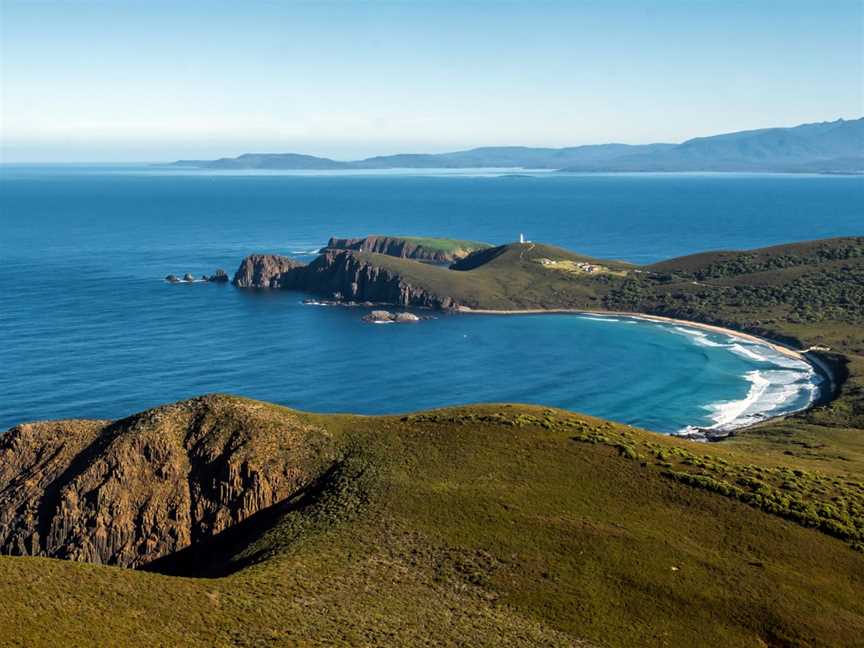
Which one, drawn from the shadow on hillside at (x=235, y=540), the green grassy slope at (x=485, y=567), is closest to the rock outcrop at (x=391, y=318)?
the green grassy slope at (x=485, y=567)

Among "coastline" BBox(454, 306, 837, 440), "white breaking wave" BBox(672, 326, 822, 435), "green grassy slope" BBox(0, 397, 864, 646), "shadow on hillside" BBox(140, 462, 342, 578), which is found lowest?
"white breaking wave" BBox(672, 326, 822, 435)

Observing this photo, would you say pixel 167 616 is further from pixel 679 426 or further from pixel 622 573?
pixel 679 426

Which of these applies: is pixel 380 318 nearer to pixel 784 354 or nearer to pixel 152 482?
pixel 784 354

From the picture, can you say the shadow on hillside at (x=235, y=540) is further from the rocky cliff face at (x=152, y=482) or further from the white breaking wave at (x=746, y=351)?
the white breaking wave at (x=746, y=351)

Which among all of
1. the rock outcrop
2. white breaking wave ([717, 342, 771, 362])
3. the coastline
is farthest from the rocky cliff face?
the rock outcrop

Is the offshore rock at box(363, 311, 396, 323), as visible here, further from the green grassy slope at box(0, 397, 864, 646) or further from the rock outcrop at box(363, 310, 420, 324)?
the green grassy slope at box(0, 397, 864, 646)
